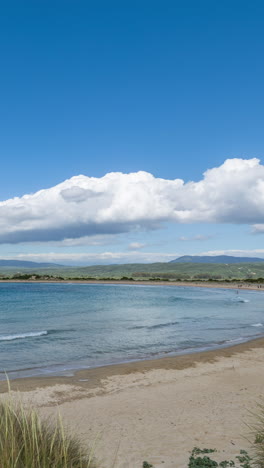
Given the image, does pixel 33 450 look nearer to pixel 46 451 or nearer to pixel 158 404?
pixel 46 451

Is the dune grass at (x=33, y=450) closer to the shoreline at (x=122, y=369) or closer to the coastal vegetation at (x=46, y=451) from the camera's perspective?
the coastal vegetation at (x=46, y=451)

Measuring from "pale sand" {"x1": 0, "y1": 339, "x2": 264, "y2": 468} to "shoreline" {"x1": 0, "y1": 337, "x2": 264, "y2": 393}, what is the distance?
0.04m

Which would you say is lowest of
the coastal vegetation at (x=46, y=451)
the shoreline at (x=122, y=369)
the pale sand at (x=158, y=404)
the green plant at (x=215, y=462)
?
the shoreline at (x=122, y=369)

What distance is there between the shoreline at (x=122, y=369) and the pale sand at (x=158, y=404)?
0.04 m

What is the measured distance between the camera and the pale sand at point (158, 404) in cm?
866

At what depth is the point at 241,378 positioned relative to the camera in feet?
51.8

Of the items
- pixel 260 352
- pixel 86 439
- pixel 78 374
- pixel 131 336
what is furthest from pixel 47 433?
pixel 131 336

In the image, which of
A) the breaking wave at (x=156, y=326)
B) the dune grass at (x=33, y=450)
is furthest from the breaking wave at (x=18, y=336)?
the dune grass at (x=33, y=450)

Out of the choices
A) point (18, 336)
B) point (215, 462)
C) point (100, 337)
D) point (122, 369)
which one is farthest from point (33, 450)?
point (18, 336)

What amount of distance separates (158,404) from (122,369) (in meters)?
5.22

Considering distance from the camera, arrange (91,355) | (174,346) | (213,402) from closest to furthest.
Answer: (213,402), (91,355), (174,346)

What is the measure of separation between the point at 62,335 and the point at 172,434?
19424 millimetres

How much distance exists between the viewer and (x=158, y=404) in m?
12.3

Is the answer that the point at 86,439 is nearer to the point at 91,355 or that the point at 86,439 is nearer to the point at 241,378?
the point at 241,378
